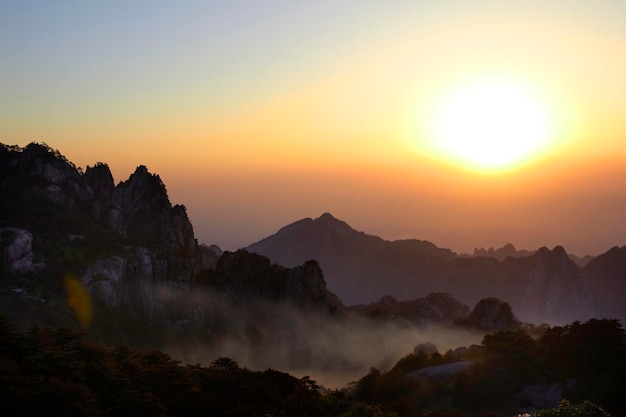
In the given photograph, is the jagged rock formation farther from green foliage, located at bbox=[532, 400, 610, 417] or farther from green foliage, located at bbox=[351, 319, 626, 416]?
green foliage, located at bbox=[532, 400, 610, 417]

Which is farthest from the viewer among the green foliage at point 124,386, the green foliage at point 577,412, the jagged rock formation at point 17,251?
the jagged rock formation at point 17,251

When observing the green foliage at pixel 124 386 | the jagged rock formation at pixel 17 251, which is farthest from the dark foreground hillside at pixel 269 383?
the jagged rock formation at pixel 17 251

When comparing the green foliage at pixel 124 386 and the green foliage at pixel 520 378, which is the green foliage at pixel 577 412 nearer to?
the green foliage at pixel 124 386

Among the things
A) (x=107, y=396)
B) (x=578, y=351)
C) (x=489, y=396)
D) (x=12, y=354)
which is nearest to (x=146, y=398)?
(x=107, y=396)

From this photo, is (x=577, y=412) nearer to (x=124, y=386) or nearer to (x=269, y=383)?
(x=269, y=383)

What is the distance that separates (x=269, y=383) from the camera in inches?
2837

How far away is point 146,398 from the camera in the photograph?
59.8 meters

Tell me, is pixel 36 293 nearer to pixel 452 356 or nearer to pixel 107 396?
pixel 452 356

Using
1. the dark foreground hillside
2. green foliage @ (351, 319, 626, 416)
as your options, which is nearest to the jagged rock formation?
green foliage @ (351, 319, 626, 416)

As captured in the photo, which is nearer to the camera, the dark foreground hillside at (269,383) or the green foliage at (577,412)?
the green foliage at (577,412)

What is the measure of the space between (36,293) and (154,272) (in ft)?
115

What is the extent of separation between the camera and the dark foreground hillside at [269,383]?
189 feet

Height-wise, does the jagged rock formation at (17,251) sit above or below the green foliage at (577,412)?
above

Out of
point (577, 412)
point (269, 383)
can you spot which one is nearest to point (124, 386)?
point (269, 383)
